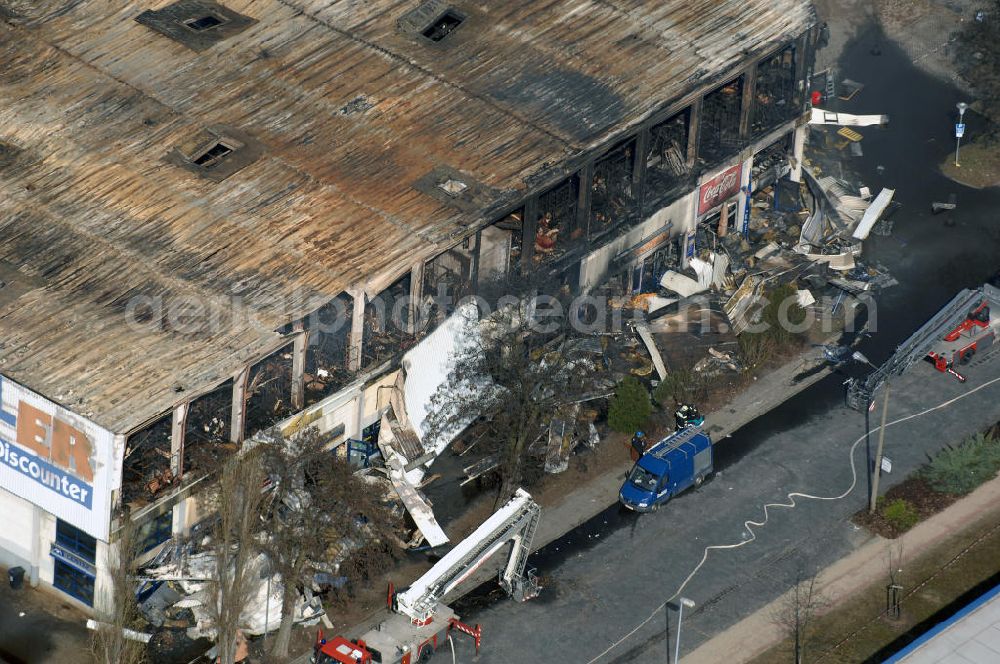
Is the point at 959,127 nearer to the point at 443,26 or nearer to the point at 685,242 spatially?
the point at 685,242

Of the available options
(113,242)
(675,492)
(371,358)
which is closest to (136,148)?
(113,242)

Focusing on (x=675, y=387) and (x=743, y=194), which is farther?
(x=743, y=194)

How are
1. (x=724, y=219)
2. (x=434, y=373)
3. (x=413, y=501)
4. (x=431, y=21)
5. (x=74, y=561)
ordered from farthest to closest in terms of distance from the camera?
(x=724, y=219) < (x=431, y=21) < (x=434, y=373) < (x=413, y=501) < (x=74, y=561)

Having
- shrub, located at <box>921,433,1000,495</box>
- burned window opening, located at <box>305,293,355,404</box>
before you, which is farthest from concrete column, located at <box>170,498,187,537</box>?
shrub, located at <box>921,433,1000,495</box>

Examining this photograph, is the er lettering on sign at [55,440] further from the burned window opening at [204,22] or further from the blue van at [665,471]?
the burned window opening at [204,22]

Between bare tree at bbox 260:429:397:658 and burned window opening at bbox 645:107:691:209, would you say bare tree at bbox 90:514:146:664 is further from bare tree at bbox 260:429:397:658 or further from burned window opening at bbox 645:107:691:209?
burned window opening at bbox 645:107:691:209

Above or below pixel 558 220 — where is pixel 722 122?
above

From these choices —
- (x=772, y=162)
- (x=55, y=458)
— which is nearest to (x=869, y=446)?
(x=772, y=162)
